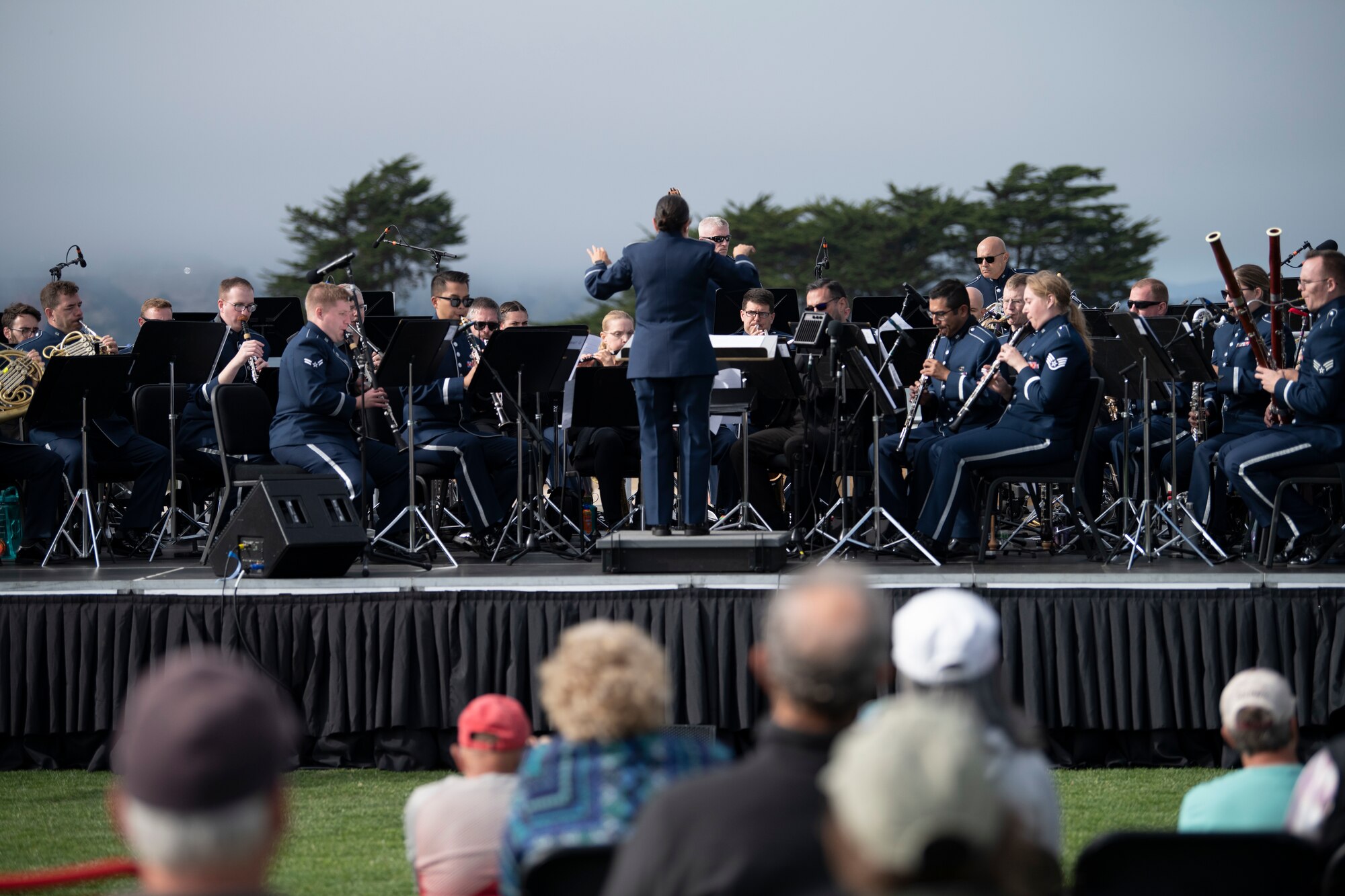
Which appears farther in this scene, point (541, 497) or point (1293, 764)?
point (541, 497)

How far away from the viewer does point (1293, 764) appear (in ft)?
10.5

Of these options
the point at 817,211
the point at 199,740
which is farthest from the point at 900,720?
the point at 817,211

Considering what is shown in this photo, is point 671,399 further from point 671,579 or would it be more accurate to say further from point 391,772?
point 391,772

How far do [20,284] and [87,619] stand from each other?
24817mm

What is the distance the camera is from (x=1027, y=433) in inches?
287

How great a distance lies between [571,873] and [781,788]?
0.42m

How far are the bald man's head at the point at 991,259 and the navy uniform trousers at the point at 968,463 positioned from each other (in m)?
2.82

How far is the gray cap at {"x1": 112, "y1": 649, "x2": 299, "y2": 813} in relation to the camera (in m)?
1.51

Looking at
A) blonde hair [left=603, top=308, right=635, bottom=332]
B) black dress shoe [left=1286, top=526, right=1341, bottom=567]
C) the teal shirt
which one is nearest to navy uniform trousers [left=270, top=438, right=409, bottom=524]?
blonde hair [left=603, top=308, right=635, bottom=332]

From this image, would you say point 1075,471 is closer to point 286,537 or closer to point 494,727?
point 286,537

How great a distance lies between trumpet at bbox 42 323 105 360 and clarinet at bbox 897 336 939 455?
472 cm

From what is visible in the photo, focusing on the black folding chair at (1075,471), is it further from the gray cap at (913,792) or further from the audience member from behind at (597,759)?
the gray cap at (913,792)

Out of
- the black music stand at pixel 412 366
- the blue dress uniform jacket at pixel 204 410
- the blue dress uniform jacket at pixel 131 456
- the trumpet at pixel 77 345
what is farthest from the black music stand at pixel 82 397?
the black music stand at pixel 412 366

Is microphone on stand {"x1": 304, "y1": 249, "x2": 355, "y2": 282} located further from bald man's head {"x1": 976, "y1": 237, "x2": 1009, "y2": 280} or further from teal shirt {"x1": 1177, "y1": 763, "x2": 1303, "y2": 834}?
teal shirt {"x1": 1177, "y1": 763, "x2": 1303, "y2": 834}
